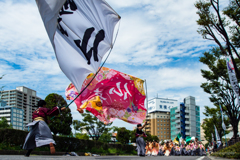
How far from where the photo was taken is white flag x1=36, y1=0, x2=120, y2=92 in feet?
17.6

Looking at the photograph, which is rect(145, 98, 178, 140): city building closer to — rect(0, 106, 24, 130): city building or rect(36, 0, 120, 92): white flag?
rect(0, 106, 24, 130): city building

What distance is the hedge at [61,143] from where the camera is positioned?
533 inches

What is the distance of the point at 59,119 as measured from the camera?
90.0ft

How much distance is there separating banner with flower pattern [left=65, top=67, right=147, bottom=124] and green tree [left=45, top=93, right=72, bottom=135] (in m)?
13.1

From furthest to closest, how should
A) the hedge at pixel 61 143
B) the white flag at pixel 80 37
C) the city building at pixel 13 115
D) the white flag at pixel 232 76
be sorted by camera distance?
the city building at pixel 13 115 < the hedge at pixel 61 143 < the white flag at pixel 232 76 < the white flag at pixel 80 37

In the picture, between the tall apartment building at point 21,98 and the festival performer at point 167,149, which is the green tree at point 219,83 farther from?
the tall apartment building at point 21,98

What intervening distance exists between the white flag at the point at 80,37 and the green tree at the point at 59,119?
67.1 feet

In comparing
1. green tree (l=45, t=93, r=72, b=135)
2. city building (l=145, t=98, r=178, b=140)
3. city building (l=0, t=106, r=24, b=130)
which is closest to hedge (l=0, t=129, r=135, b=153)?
green tree (l=45, t=93, r=72, b=135)

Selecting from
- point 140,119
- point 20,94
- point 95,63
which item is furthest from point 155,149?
point 20,94

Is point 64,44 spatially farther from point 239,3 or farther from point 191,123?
point 191,123

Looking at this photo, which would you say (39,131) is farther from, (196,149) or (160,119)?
(160,119)

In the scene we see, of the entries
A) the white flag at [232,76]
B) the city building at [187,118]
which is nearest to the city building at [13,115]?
the city building at [187,118]

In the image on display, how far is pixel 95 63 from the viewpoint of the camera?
5.93m

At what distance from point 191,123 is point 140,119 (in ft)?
331
